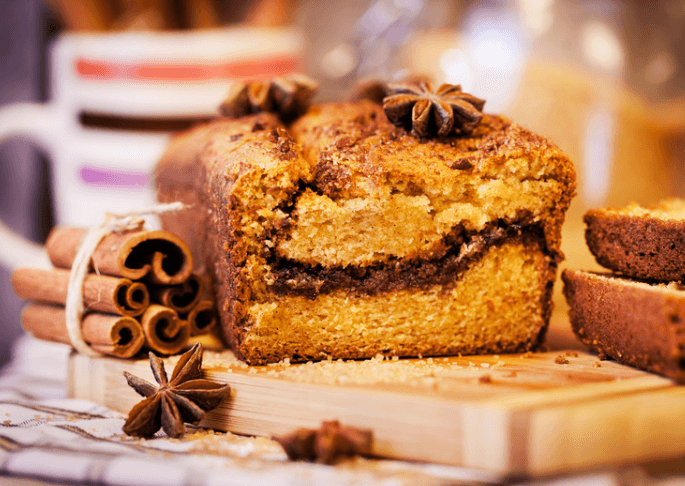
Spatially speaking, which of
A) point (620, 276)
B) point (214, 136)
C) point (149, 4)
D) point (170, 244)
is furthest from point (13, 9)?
point (620, 276)

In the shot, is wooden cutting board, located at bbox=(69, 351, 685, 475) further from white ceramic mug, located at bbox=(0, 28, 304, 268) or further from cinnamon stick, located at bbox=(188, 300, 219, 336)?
white ceramic mug, located at bbox=(0, 28, 304, 268)

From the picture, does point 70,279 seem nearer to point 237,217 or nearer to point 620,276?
point 237,217

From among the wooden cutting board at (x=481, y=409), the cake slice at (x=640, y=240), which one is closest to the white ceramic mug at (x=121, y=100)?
the wooden cutting board at (x=481, y=409)

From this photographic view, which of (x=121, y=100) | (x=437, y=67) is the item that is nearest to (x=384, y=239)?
(x=437, y=67)

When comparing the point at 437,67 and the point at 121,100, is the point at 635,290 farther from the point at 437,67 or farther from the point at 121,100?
the point at 121,100

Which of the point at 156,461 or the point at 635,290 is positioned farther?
the point at 635,290

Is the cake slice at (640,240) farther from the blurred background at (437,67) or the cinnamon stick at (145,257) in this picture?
the cinnamon stick at (145,257)
